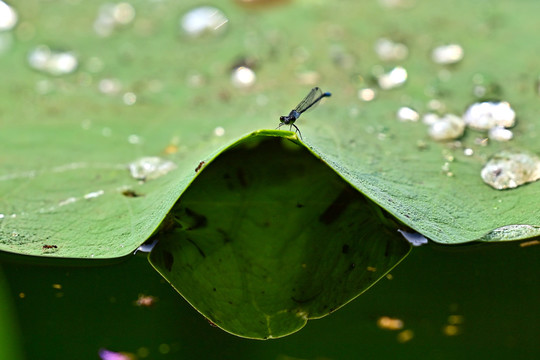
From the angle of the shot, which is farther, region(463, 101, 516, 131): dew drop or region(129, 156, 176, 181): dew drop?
region(463, 101, 516, 131): dew drop

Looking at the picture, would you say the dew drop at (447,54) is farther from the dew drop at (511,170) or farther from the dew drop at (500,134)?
the dew drop at (511,170)

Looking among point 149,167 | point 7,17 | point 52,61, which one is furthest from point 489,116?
point 7,17

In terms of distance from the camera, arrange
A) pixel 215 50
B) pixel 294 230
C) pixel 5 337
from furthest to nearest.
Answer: pixel 215 50 → pixel 294 230 → pixel 5 337

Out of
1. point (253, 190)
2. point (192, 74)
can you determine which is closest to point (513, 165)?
point (253, 190)

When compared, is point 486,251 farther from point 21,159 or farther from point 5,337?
point 21,159

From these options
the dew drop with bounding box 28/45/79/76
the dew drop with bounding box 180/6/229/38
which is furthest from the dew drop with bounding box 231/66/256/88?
the dew drop with bounding box 28/45/79/76

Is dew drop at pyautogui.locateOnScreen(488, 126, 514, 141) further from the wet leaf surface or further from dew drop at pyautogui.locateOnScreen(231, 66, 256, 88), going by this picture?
dew drop at pyautogui.locateOnScreen(231, 66, 256, 88)
